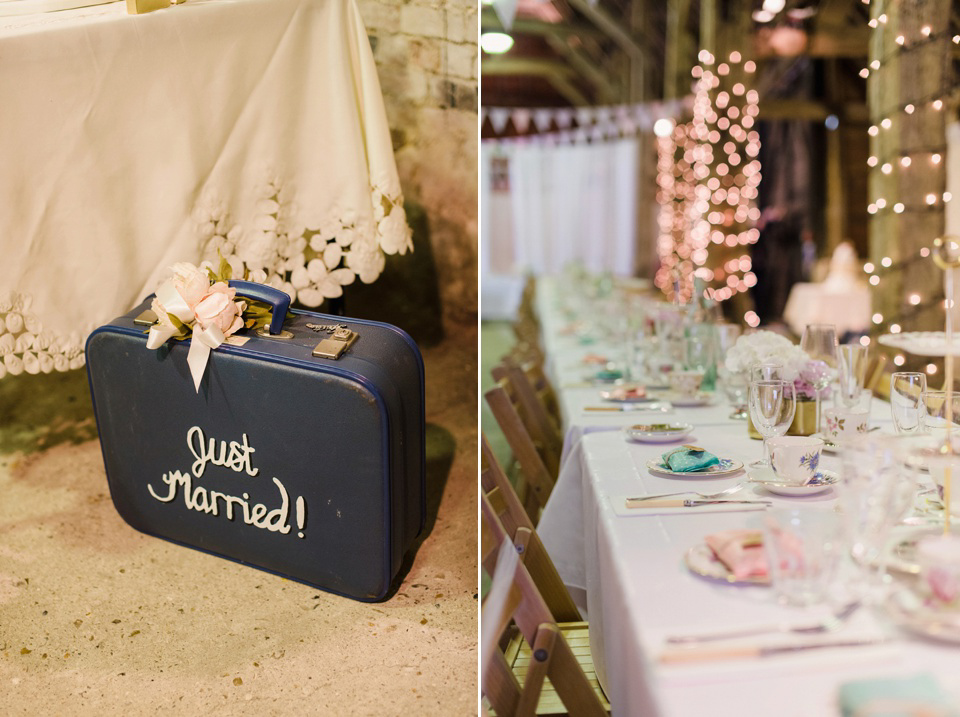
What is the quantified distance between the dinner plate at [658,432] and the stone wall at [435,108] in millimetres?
1604

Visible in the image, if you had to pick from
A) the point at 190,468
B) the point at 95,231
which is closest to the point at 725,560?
the point at 190,468

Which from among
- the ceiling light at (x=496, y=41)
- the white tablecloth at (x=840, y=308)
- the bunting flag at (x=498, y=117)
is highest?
the bunting flag at (x=498, y=117)

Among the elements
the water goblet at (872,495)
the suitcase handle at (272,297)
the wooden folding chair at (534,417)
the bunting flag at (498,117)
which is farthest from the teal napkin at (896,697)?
the bunting flag at (498,117)

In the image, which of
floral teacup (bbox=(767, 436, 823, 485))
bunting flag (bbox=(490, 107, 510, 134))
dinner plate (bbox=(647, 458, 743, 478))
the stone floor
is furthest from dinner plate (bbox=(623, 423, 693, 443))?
bunting flag (bbox=(490, 107, 510, 134))

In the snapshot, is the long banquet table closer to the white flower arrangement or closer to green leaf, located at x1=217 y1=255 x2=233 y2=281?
the white flower arrangement

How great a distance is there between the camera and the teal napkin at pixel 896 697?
2.33 ft

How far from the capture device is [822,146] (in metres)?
8.51

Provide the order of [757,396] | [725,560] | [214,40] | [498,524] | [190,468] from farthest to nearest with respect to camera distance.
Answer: [214,40] < [190,468] < [757,396] < [498,524] < [725,560]

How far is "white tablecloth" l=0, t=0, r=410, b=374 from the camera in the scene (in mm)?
2498

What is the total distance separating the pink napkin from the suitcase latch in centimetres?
102

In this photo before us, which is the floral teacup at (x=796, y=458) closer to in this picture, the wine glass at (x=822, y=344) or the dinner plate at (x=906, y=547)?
the dinner plate at (x=906, y=547)

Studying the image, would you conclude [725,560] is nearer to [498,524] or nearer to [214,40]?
[498,524]

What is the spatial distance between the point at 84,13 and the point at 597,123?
8.10 metres

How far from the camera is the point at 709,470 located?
1.55 meters
